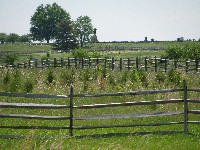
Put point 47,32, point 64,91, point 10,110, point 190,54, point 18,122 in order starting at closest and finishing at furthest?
1. point 18,122
2. point 10,110
3. point 64,91
4. point 190,54
5. point 47,32

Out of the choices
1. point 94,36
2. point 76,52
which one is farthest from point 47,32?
point 76,52

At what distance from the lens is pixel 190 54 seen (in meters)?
52.1

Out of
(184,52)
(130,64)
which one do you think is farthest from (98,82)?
(184,52)

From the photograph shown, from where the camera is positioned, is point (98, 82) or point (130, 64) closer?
point (98, 82)

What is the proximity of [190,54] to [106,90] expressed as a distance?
33675mm

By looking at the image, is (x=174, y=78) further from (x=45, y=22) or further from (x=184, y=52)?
(x=45, y=22)

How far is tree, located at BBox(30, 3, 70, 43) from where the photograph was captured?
122000mm

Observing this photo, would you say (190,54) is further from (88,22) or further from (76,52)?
(88,22)

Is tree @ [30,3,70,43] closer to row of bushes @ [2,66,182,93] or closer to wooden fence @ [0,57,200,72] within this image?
wooden fence @ [0,57,200,72]

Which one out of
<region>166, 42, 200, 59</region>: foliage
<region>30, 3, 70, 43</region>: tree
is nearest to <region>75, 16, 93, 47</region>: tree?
<region>30, 3, 70, 43</region>: tree

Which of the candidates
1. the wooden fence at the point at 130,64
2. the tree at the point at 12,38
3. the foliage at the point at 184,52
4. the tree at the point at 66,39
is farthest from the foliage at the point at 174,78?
the tree at the point at 12,38

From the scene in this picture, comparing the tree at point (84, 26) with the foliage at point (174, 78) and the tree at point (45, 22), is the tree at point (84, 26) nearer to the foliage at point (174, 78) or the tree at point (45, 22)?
the tree at point (45, 22)

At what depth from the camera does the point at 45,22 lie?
121875 millimetres

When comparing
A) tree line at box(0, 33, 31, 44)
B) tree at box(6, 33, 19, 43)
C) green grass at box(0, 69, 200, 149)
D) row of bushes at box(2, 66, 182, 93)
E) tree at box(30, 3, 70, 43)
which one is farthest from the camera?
tree at box(6, 33, 19, 43)
